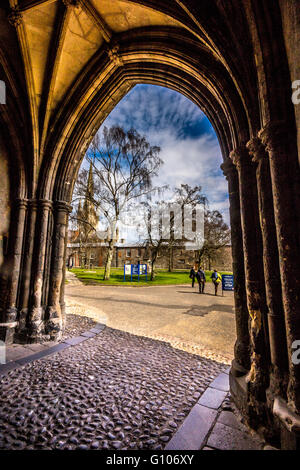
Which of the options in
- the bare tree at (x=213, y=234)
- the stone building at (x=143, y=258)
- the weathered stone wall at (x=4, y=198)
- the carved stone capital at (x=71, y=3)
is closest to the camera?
the carved stone capital at (x=71, y=3)

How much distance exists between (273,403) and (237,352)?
2.14ft

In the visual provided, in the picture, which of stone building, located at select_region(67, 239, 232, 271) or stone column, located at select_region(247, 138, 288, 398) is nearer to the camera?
stone column, located at select_region(247, 138, 288, 398)

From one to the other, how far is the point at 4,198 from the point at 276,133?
17.1 feet

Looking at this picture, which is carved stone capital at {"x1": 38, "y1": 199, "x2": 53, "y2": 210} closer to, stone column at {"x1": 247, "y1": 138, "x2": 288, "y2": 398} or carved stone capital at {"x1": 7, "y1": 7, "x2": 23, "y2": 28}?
carved stone capital at {"x1": 7, "y1": 7, "x2": 23, "y2": 28}

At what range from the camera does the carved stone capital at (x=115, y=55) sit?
4055 millimetres

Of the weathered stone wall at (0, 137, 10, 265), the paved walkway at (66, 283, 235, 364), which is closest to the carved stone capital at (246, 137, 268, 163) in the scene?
the paved walkway at (66, 283, 235, 364)

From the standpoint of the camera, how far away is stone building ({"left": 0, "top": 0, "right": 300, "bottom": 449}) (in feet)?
6.04

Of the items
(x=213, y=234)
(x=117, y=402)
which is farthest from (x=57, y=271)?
(x=213, y=234)

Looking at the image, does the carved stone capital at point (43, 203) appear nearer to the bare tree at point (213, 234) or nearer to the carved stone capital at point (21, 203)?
the carved stone capital at point (21, 203)

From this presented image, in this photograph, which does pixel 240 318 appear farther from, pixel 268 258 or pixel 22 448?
pixel 22 448

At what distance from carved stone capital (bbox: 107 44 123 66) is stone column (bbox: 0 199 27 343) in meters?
3.52

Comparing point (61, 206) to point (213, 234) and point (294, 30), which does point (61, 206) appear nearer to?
point (294, 30)

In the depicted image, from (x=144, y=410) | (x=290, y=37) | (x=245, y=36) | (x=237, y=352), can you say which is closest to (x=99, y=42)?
(x=245, y=36)

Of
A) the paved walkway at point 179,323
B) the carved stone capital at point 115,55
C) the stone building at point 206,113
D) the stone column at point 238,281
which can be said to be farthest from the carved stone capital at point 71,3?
the paved walkway at point 179,323
